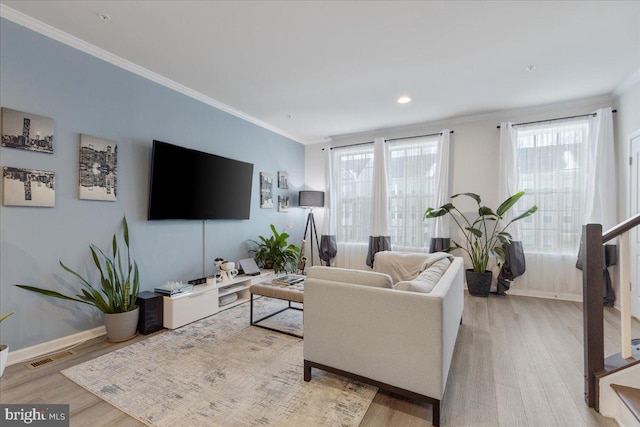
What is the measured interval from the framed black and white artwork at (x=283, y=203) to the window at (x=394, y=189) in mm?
984

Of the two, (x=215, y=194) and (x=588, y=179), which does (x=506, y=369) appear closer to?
(x=588, y=179)

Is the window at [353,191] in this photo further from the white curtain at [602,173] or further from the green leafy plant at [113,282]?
the green leafy plant at [113,282]

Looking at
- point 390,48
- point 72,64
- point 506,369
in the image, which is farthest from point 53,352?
point 390,48

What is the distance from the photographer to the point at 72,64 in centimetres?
259

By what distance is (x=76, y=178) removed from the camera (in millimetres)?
2617

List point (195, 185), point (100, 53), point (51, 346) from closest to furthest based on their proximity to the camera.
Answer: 1. point (51, 346)
2. point (100, 53)
3. point (195, 185)

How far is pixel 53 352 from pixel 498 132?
6.03 metres

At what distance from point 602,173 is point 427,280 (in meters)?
3.52

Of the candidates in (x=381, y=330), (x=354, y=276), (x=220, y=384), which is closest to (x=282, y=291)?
(x=220, y=384)

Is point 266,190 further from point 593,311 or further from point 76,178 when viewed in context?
point 593,311

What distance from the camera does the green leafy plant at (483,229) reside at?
3.95 meters

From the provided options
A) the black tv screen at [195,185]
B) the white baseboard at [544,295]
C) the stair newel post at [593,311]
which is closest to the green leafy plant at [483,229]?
the white baseboard at [544,295]

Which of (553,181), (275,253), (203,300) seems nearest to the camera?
(203,300)

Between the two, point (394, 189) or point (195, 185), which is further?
point (394, 189)
